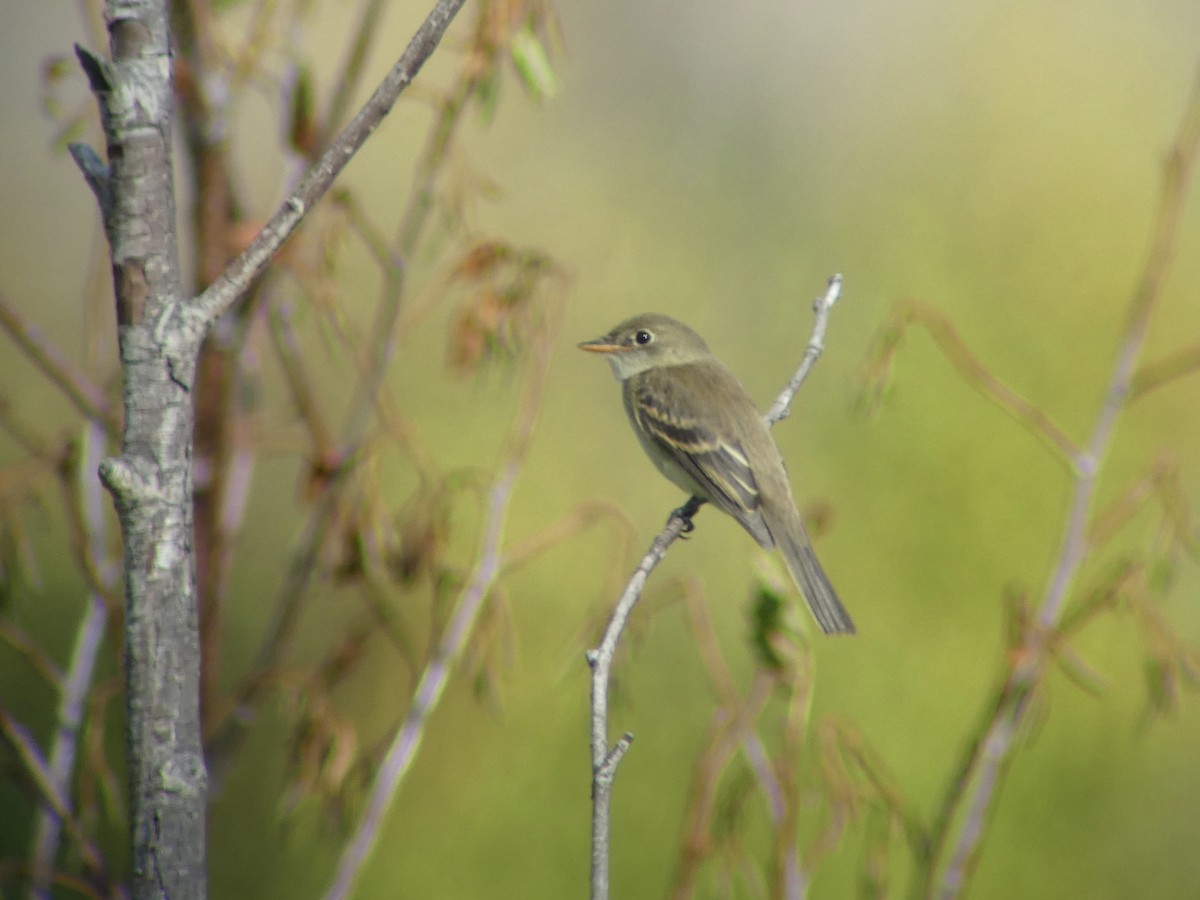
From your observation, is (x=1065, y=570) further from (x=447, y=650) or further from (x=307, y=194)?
(x=307, y=194)

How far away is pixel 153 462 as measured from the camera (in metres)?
1.27

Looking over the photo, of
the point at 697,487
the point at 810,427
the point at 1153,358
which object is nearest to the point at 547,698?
the point at 697,487

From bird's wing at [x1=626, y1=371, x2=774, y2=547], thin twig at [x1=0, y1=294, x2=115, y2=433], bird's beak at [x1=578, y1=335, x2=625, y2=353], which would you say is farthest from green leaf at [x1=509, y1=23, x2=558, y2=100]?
bird's beak at [x1=578, y1=335, x2=625, y2=353]

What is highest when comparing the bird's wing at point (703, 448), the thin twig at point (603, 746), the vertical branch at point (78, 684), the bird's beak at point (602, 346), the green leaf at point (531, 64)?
the bird's beak at point (602, 346)

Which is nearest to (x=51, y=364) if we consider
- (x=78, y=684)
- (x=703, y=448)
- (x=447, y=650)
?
(x=78, y=684)

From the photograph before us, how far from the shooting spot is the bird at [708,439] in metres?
3.39

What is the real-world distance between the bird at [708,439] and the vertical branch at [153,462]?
80.4 inches

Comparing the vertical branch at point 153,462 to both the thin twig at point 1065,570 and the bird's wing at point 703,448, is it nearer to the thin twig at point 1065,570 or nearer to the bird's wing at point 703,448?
the thin twig at point 1065,570

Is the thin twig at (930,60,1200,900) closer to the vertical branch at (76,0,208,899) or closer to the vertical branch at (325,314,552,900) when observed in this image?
the vertical branch at (325,314,552,900)

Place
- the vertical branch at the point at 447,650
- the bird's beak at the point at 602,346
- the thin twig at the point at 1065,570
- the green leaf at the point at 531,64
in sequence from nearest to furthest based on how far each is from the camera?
1. the green leaf at the point at 531,64
2. the vertical branch at the point at 447,650
3. the thin twig at the point at 1065,570
4. the bird's beak at the point at 602,346

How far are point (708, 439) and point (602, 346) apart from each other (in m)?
0.54

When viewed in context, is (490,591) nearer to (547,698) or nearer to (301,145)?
(301,145)

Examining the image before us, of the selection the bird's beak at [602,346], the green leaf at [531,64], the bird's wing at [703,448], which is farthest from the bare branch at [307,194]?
the bird's beak at [602,346]

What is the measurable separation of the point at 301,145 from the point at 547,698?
213 cm
